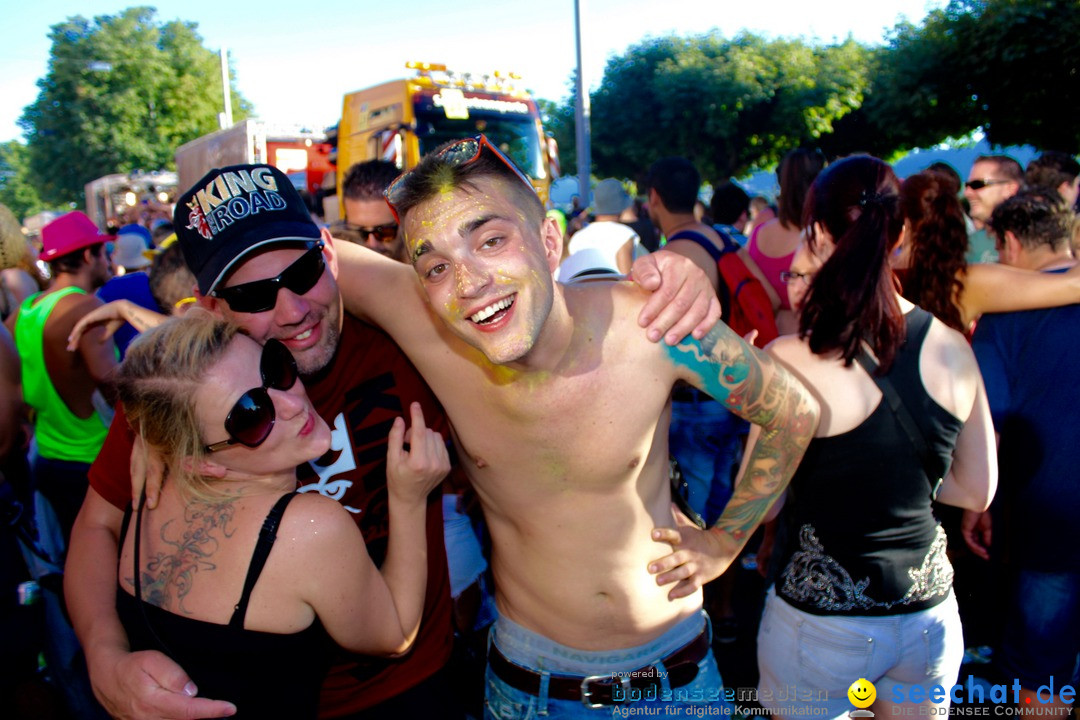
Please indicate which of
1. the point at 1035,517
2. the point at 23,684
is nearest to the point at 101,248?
the point at 23,684

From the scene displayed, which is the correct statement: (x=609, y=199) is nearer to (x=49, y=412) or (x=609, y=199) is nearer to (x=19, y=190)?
(x=49, y=412)

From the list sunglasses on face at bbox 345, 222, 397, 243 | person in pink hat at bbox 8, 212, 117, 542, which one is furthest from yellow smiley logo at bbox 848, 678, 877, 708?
person in pink hat at bbox 8, 212, 117, 542

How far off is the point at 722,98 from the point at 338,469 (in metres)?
24.3

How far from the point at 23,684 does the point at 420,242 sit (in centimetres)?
247

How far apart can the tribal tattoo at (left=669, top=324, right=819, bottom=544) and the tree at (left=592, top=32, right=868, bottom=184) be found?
23.8m

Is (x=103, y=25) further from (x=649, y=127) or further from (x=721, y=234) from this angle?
(x=721, y=234)

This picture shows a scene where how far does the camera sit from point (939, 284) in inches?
120

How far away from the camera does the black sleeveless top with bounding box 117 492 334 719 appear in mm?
1466

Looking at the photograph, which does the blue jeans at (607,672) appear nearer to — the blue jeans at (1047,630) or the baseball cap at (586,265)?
the blue jeans at (1047,630)

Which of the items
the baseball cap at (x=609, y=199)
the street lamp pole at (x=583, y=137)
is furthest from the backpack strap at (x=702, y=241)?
the street lamp pole at (x=583, y=137)

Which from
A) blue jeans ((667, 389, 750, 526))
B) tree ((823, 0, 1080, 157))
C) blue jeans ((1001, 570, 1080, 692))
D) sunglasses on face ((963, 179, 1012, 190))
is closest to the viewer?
blue jeans ((1001, 570, 1080, 692))

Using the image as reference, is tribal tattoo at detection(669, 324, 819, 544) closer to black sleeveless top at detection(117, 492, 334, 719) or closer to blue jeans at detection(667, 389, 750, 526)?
black sleeveless top at detection(117, 492, 334, 719)

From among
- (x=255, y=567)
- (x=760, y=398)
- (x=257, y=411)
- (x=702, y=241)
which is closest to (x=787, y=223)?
(x=702, y=241)

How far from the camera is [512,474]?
193cm
